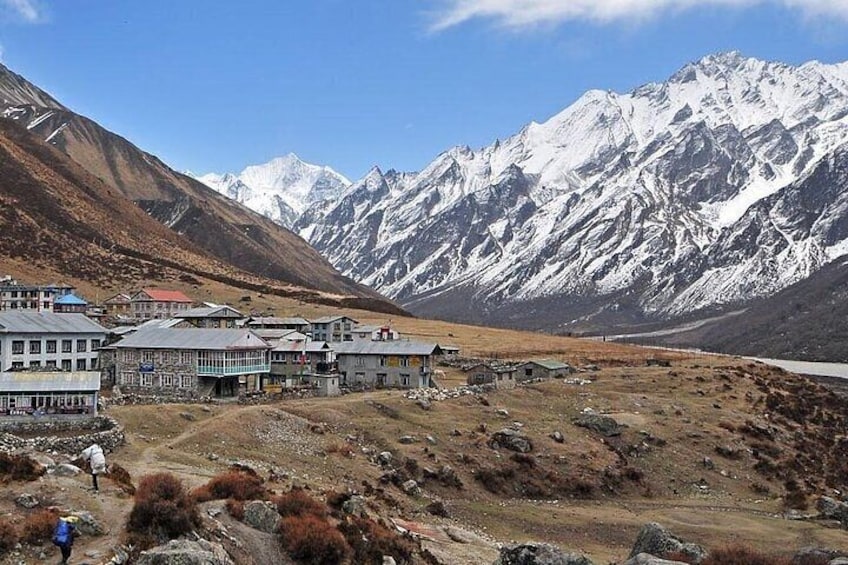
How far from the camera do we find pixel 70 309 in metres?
133

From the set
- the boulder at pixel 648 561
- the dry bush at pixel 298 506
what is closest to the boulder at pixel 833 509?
the boulder at pixel 648 561

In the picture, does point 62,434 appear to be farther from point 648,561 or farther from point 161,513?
point 648,561

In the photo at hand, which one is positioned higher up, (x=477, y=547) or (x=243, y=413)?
(x=243, y=413)

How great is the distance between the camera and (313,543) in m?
33.9

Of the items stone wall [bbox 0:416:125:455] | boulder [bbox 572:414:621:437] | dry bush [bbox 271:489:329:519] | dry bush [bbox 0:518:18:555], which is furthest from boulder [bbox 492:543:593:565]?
boulder [bbox 572:414:621:437]

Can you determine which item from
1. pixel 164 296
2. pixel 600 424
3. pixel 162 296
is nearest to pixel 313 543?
pixel 600 424

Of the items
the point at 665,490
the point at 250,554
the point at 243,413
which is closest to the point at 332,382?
the point at 243,413

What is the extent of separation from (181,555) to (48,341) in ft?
199

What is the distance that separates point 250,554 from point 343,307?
165270 millimetres

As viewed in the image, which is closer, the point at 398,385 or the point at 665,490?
the point at 665,490

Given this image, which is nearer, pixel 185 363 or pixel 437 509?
pixel 437 509

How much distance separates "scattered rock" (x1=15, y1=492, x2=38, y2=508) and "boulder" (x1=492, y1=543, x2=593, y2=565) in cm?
1882

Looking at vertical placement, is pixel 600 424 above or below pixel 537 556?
above

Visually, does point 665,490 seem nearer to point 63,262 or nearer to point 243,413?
point 243,413
